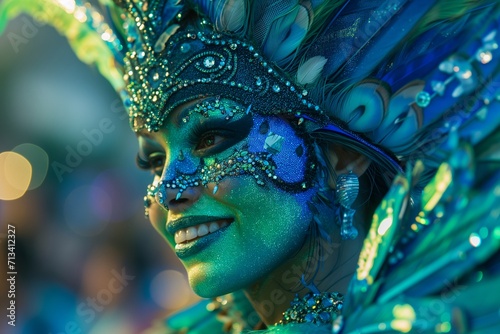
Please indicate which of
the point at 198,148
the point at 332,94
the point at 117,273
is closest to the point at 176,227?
the point at 198,148

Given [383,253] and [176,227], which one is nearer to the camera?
[383,253]

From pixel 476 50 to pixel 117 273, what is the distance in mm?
3122

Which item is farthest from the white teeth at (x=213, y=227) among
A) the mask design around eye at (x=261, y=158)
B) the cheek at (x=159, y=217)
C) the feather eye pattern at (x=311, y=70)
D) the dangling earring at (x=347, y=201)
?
the feather eye pattern at (x=311, y=70)

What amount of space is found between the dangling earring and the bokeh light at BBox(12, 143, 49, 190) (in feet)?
9.19

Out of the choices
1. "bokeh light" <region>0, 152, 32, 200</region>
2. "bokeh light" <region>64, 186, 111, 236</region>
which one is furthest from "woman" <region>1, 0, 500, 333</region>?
"bokeh light" <region>64, 186, 111, 236</region>

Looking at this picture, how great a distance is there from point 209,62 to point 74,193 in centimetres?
274

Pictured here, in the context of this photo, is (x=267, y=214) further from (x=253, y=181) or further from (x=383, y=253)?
(x=383, y=253)

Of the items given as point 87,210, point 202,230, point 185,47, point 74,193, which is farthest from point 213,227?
point 87,210

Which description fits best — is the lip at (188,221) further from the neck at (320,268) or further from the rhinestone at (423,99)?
the rhinestone at (423,99)

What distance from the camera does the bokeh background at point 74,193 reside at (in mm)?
4031

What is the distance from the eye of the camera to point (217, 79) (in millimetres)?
1843

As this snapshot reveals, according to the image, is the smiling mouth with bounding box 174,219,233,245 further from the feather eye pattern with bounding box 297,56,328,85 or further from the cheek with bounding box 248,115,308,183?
the feather eye pattern with bounding box 297,56,328,85

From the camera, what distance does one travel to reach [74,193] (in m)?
4.38

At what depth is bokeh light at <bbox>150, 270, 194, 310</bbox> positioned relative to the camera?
444 centimetres
